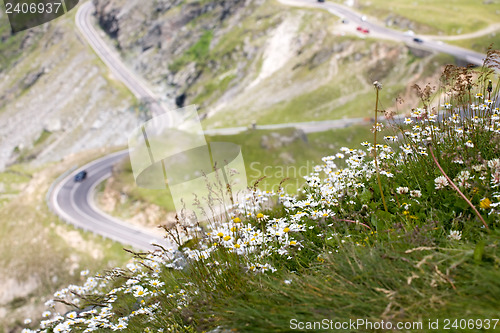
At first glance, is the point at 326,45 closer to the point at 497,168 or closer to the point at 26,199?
the point at 26,199

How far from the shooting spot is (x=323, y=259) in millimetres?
4559

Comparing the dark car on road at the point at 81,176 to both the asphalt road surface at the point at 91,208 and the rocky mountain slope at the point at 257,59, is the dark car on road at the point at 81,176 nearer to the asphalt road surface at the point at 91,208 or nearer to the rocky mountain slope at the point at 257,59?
the asphalt road surface at the point at 91,208

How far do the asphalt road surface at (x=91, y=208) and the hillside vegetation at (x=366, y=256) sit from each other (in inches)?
1221

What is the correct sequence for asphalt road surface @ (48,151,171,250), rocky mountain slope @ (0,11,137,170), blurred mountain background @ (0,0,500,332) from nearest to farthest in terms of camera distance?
asphalt road surface @ (48,151,171,250)
blurred mountain background @ (0,0,500,332)
rocky mountain slope @ (0,11,137,170)

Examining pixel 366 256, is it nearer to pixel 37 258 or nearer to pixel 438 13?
pixel 37 258

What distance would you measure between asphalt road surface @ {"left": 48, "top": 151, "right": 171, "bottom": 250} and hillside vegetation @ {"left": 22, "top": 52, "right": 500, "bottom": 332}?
102ft

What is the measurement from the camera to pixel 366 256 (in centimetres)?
384

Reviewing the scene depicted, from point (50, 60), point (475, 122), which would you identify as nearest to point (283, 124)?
point (475, 122)

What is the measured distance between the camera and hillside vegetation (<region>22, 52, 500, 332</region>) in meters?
3.33

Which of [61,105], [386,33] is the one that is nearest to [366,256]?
[386,33]

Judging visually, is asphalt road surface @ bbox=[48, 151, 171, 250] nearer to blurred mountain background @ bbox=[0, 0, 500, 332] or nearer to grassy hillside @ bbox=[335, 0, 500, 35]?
blurred mountain background @ bbox=[0, 0, 500, 332]

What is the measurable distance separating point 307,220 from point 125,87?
5397 inches

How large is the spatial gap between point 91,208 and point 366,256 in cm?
6000

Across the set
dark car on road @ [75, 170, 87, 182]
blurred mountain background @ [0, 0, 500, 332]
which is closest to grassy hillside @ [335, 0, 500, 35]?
blurred mountain background @ [0, 0, 500, 332]
